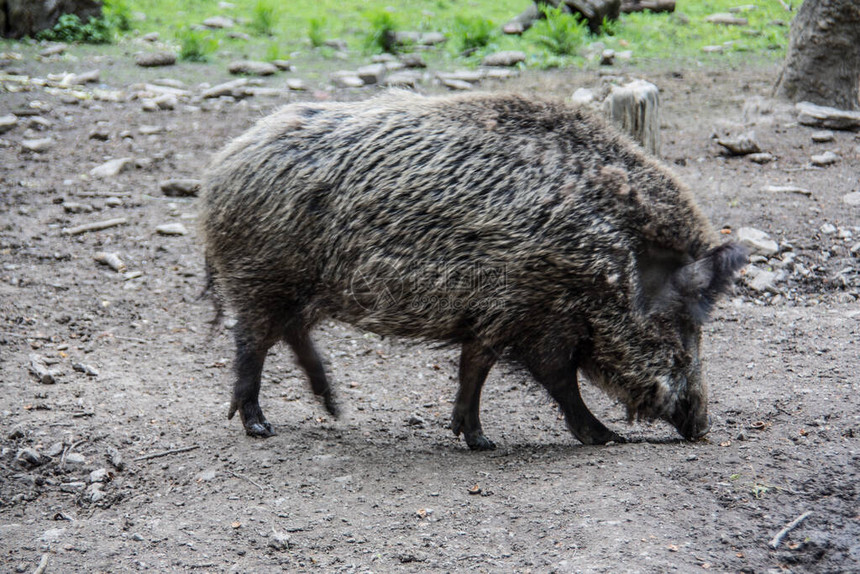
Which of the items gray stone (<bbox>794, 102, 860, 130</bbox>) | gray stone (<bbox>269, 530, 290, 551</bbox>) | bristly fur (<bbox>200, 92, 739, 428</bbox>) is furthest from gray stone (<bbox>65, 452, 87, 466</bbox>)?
gray stone (<bbox>794, 102, 860, 130</bbox>)

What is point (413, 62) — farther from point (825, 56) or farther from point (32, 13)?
point (32, 13)

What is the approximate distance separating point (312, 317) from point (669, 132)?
18.0 feet

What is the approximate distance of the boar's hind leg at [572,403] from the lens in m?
4.18

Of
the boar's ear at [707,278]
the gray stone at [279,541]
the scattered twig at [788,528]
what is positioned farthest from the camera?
the boar's ear at [707,278]

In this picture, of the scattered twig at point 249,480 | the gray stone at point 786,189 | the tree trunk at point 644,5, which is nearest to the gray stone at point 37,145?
the scattered twig at point 249,480

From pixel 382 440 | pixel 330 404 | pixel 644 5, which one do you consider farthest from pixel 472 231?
pixel 644 5

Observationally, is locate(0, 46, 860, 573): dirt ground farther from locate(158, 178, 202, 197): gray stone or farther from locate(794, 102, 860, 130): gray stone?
locate(794, 102, 860, 130): gray stone

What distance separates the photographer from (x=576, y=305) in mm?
4012

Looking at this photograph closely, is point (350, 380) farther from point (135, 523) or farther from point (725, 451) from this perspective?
point (725, 451)

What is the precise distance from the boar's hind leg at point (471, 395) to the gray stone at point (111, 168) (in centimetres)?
494

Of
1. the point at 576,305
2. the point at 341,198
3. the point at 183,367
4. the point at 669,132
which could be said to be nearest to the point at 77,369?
the point at 183,367

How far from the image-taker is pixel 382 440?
4602 mm

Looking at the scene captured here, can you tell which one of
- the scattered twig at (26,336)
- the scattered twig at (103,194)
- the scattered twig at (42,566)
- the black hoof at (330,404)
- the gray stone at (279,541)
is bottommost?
the black hoof at (330,404)

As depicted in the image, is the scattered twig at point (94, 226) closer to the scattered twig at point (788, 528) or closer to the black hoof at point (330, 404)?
the black hoof at point (330, 404)
